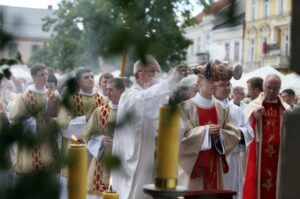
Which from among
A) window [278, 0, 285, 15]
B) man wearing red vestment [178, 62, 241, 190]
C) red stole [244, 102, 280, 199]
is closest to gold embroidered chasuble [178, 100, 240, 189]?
man wearing red vestment [178, 62, 241, 190]

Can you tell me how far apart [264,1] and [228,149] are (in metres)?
5.65

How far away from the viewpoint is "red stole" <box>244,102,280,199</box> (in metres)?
8.35

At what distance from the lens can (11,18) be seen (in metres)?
1.14

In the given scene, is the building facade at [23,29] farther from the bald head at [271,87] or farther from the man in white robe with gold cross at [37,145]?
the bald head at [271,87]

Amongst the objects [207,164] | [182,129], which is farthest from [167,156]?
[207,164]

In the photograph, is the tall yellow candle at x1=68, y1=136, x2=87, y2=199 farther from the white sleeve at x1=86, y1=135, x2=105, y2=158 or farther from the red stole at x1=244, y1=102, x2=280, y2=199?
the red stole at x1=244, y1=102, x2=280, y2=199

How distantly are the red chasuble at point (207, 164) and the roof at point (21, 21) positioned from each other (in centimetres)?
537

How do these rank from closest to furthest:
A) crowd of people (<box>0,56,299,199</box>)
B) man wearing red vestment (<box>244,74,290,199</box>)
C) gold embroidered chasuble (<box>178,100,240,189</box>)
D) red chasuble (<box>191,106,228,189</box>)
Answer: crowd of people (<box>0,56,299,199</box>)
gold embroidered chasuble (<box>178,100,240,189</box>)
red chasuble (<box>191,106,228,189</box>)
man wearing red vestment (<box>244,74,290,199</box>)

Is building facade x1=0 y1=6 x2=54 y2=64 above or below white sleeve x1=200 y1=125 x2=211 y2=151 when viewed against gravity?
below

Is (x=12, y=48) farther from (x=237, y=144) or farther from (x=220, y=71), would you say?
(x=237, y=144)

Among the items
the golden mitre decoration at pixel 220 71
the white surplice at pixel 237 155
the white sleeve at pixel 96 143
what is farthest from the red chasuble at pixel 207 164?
the white sleeve at pixel 96 143

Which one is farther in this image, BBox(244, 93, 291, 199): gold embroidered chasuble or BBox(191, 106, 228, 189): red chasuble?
BBox(244, 93, 291, 199): gold embroidered chasuble

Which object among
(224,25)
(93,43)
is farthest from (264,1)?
(93,43)

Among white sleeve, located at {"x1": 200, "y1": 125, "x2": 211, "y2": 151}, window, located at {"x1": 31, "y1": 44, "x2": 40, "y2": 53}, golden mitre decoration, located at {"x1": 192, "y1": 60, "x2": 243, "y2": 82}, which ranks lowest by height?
window, located at {"x1": 31, "y1": 44, "x2": 40, "y2": 53}
